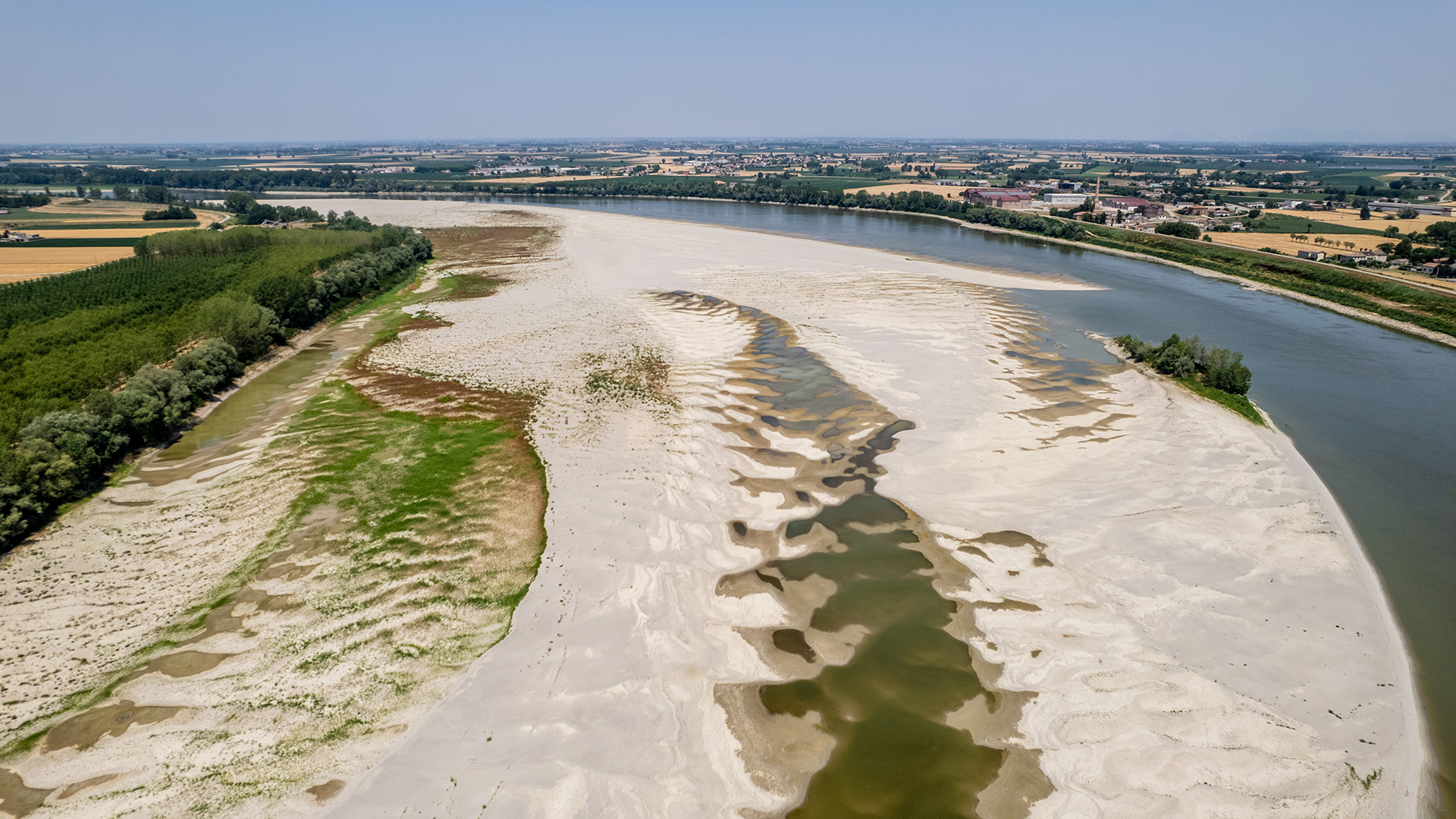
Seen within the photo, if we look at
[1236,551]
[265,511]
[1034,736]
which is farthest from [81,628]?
[1236,551]

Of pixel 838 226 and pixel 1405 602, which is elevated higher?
pixel 838 226

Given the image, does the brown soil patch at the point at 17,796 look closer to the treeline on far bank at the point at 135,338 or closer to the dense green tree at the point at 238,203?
the treeline on far bank at the point at 135,338

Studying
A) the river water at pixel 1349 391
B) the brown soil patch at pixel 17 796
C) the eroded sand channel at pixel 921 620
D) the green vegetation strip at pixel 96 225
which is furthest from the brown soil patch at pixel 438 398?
the green vegetation strip at pixel 96 225

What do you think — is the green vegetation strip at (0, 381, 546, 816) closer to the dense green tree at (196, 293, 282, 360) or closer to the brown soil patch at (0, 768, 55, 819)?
the brown soil patch at (0, 768, 55, 819)

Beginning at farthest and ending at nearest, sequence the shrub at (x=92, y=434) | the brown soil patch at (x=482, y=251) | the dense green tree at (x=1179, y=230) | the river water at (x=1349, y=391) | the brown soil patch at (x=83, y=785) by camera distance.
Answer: the dense green tree at (x=1179, y=230) → the brown soil patch at (x=482, y=251) → the shrub at (x=92, y=434) → the river water at (x=1349, y=391) → the brown soil patch at (x=83, y=785)

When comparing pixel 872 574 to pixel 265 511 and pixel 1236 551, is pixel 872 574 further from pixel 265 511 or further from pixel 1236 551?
pixel 265 511

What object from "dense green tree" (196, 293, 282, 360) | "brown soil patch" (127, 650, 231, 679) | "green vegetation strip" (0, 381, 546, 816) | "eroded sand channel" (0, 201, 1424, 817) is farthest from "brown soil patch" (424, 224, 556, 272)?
"brown soil patch" (127, 650, 231, 679)
